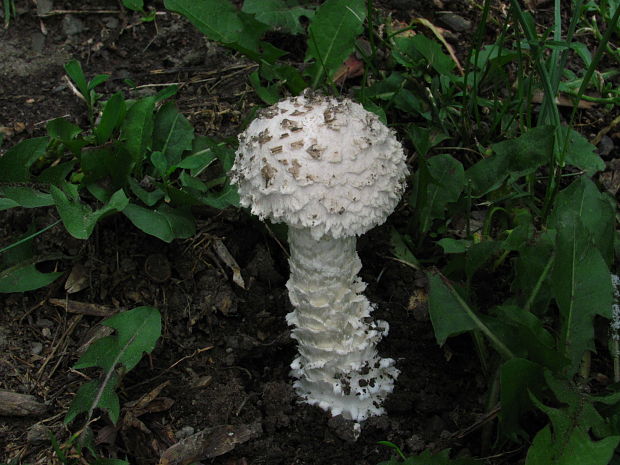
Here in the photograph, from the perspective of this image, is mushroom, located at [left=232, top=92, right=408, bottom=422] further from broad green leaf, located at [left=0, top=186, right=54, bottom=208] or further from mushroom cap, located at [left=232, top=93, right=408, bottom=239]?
broad green leaf, located at [left=0, top=186, right=54, bottom=208]

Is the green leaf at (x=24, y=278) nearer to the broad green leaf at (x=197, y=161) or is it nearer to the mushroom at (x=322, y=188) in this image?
the broad green leaf at (x=197, y=161)

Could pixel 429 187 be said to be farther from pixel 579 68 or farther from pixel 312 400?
pixel 579 68

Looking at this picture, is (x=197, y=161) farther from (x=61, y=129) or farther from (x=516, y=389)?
(x=516, y=389)

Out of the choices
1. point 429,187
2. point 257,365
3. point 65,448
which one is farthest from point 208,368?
point 429,187

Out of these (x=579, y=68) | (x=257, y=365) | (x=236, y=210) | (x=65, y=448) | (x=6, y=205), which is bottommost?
(x=257, y=365)

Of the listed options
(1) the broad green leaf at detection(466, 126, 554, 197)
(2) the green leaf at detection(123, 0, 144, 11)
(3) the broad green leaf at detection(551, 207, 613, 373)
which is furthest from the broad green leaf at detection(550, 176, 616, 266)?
(2) the green leaf at detection(123, 0, 144, 11)

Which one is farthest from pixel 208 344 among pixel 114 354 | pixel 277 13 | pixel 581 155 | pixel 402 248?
pixel 581 155
